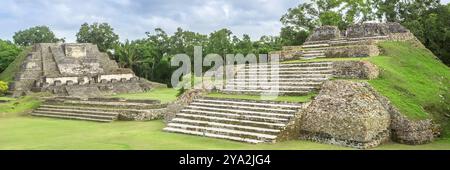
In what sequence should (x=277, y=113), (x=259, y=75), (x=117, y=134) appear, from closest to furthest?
(x=277, y=113)
(x=117, y=134)
(x=259, y=75)

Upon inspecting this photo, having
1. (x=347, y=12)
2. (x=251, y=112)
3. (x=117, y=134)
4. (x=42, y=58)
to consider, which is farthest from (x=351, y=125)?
(x=42, y=58)

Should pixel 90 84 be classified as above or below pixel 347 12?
below

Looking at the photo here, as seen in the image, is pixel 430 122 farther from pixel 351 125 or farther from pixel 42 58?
pixel 42 58

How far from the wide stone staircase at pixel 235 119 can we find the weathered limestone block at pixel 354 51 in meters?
4.57

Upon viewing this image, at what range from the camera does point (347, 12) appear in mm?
28734

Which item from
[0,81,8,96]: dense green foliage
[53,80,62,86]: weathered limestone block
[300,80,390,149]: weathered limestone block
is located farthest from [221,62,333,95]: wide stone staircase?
[0,81,8,96]: dense green foliage

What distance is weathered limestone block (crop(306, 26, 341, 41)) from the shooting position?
1973 cm

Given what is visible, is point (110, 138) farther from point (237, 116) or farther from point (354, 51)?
point (354, 51)

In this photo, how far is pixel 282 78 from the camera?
14.2 meters

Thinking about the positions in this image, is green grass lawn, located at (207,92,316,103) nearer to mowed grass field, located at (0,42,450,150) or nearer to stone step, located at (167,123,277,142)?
mowed grass field, located at (0,42,450,150)

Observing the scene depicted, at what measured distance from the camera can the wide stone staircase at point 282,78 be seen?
43.1 feet

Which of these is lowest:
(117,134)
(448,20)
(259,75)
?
(117,134)
